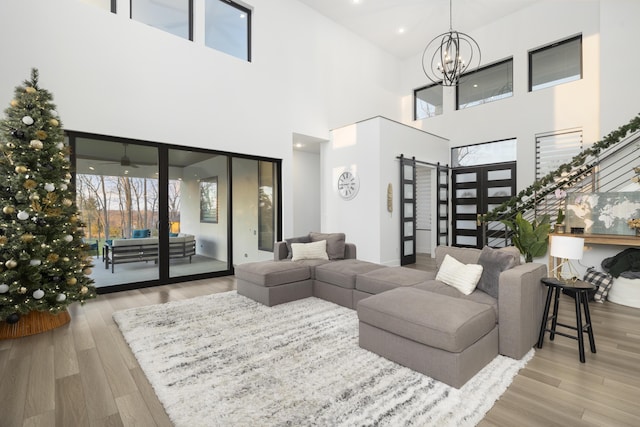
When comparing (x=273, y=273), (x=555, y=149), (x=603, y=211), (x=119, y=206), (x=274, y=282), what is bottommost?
(x=274, y=282)

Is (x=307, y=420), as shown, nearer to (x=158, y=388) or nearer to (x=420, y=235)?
(x=158, y=388)

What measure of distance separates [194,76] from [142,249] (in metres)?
2.90

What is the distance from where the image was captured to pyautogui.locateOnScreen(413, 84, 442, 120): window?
8195 millimetres

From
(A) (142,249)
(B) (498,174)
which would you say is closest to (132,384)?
(A) (142,249)

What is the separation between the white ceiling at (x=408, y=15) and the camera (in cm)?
648

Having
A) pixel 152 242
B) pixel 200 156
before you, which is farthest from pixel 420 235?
pixel 152 242

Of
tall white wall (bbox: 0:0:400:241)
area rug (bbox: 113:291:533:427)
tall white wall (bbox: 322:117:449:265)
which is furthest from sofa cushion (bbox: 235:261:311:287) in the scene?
tall white wall (bbox: 322:117:449:265)

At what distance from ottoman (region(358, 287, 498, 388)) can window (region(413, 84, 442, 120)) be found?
704 centimetres

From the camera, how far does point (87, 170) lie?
4246 mm

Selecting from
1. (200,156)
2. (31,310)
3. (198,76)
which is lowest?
(31,310)

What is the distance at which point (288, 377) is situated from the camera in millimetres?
2135

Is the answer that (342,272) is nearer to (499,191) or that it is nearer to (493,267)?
(493,267)

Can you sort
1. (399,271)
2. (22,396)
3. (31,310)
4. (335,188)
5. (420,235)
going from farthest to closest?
(420,235) → (335,188) → (399,271) → (31,310) → (22,396)

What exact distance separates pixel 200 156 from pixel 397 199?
12.7 ft
